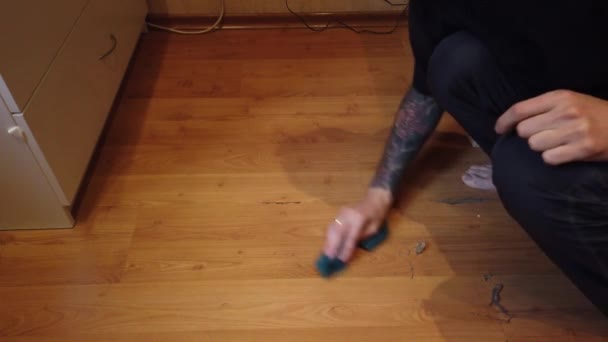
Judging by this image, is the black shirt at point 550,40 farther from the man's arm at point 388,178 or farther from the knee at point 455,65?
the man's arm at point 388,178

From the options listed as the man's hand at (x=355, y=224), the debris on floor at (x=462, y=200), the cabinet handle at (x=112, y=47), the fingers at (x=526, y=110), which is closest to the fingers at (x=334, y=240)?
the man's hand at (x=355, y=224)

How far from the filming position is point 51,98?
86 cm

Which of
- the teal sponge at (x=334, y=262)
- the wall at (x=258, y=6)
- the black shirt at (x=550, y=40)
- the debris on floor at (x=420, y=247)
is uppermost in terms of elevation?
the black shirt at (x=550, y=40)

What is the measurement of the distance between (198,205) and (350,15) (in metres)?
0.92

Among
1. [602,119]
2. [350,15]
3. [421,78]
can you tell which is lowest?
[350,15]

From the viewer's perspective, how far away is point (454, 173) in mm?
1077

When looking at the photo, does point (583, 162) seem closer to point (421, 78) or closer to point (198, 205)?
point (421, 78)

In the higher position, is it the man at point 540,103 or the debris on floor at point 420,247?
the man at point 540,103

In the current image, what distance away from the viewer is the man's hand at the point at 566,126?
563mm

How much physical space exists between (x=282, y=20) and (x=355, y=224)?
0.92m

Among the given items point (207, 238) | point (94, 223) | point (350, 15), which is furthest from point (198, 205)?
point (350, 15)

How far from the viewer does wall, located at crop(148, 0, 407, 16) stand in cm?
154

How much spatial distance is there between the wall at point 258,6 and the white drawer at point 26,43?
2.18 ft

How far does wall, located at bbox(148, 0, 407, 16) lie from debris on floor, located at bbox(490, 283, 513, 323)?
105 cm
